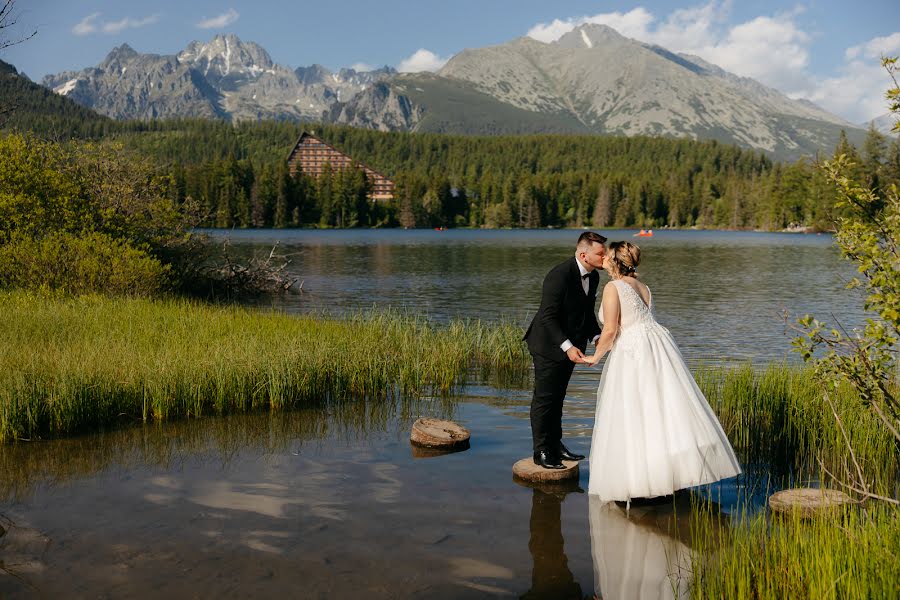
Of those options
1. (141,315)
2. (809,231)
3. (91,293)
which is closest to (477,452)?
(141,315)

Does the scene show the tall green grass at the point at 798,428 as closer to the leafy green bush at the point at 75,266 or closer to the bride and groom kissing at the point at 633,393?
the bride and groom kissing at the point at 633,393

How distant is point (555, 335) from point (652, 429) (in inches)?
58.5

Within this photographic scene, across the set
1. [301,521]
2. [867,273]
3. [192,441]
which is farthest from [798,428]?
[192,441]

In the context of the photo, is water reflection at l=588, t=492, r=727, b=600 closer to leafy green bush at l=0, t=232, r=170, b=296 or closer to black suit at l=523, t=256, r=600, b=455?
black suit at l=523, t=256, r=600, b=455

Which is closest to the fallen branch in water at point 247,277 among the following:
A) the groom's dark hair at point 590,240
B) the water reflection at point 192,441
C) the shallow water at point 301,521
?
the water reflection at point 192,441

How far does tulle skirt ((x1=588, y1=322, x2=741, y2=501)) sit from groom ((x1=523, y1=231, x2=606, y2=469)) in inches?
22.5

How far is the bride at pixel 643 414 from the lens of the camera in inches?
287

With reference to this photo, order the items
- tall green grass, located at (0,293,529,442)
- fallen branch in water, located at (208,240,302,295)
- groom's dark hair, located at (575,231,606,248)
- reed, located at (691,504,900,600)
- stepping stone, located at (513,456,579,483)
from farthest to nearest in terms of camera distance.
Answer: fallen branch in water, located at (208,240,302,295)
tall green grass, located at (0,293,529,442)
stepping stone, located at (513,456,579,483)
groom's dark hair, located at (575,231,606,248)
reed, located at (691,504,900,600)

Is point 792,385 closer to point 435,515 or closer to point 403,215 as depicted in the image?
point 435,515

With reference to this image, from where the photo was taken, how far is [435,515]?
7500 mm

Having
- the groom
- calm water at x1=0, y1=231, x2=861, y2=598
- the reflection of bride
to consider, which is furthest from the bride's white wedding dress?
the groom

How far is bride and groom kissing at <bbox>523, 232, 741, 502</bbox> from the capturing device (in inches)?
287

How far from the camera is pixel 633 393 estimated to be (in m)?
7.53

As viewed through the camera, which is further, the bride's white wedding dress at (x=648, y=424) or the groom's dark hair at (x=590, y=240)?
the groom's dark hair at (x=590, y=240)
